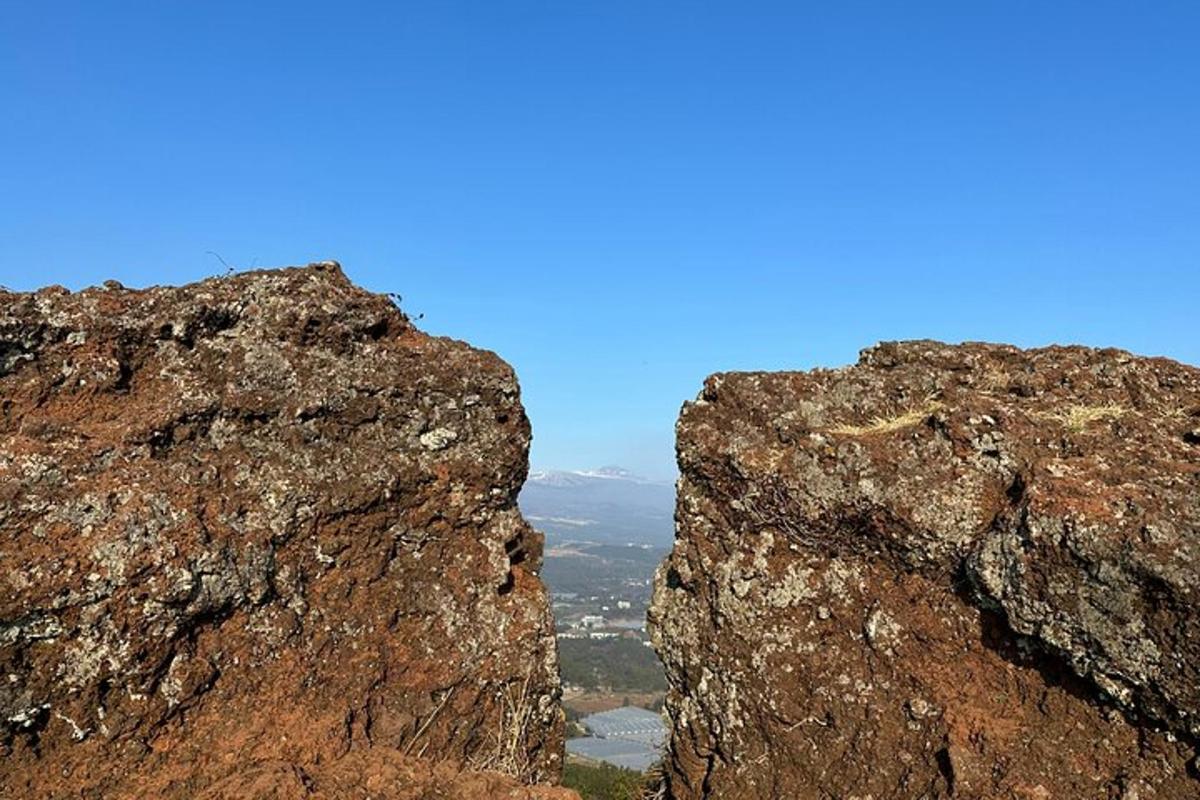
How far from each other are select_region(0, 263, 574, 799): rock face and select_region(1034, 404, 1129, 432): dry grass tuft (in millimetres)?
5468

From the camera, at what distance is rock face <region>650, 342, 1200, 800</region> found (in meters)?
6.60

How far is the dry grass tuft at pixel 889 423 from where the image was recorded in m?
8.44

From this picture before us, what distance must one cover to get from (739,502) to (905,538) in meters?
1.66

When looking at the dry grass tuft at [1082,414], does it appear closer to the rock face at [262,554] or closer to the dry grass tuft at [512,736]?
the rock face at [262,554]

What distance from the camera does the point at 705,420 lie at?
9.31 meters

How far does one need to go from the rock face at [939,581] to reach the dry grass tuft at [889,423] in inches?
1.3

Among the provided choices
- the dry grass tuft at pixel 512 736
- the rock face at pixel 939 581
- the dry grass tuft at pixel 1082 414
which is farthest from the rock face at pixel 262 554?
the dry grass tuft at pixel 1082 414

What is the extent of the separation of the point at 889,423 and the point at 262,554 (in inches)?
246

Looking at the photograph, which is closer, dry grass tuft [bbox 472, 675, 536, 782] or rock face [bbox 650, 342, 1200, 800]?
rock face [bbox 650, 342, 1200, 800]

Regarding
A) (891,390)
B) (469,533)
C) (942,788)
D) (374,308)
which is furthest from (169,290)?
(942,788)

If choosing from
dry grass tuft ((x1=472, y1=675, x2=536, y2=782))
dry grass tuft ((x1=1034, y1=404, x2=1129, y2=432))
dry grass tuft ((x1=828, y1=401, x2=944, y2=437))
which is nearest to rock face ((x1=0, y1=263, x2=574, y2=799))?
dry grass tuft ((x1=472, y1=675, x2=536, y2=782))

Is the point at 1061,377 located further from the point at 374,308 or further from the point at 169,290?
the point at 169,290

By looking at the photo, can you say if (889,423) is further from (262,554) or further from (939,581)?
(262,554)

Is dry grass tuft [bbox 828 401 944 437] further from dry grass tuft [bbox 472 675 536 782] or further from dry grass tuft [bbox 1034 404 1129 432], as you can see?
dry grass tuft [bbox 472 675 536 782]
